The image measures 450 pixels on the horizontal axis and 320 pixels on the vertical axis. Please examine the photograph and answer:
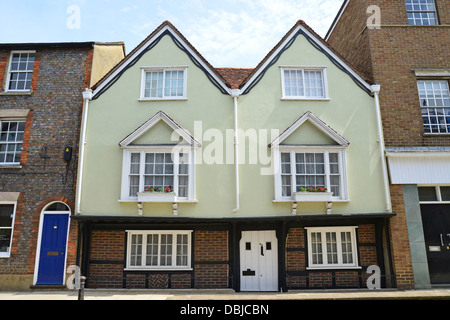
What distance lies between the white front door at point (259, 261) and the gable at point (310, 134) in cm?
329

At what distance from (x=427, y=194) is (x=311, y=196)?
4.35 m

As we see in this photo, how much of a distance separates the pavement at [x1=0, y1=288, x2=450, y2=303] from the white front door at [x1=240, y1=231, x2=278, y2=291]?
2.95 feet

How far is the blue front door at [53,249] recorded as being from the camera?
36.8ft

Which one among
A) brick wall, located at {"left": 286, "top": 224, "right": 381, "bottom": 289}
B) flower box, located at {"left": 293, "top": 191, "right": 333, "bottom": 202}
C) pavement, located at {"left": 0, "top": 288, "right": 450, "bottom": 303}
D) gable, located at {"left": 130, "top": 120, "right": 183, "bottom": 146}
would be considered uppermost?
gable, located at {"left": 130, "top": 120, "right": 183, "bottom": 146}

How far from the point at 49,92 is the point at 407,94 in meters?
13.5

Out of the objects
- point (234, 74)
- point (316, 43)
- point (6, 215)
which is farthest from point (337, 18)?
point (6, 215)

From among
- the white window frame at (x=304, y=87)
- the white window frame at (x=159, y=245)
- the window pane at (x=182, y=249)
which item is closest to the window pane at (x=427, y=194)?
the white window frame at (x=304, y=87)

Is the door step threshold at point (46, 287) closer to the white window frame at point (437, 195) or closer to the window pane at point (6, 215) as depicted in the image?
the window pane at point (6, 215)

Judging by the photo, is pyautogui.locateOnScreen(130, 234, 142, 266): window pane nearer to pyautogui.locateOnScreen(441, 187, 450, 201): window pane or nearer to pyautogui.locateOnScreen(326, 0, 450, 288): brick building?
pyautogui.locateOnScreen(326, 0, 450, 288): brick building

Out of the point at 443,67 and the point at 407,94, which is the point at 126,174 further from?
the point at 443,67

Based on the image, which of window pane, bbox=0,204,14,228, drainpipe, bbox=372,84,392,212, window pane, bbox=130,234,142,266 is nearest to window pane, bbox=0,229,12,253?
window pane, bbox=0,204,14,228

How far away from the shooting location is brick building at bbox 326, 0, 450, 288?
11.4m

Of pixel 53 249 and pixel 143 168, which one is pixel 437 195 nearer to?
pixel 143 168
